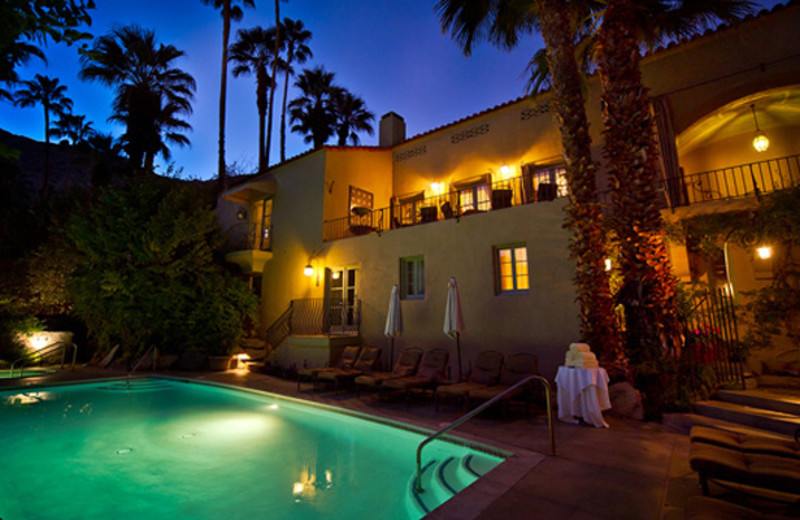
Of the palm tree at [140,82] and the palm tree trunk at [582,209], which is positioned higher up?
the palm tree at [140,82]

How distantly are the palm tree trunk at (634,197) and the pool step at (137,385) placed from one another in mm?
12495

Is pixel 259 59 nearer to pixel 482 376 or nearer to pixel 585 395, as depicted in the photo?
pixel 482 376

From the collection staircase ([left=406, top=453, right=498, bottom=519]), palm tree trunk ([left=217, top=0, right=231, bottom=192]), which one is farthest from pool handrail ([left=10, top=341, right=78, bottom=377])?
staircase ([left=406, top=453, right=498, bottom=519])

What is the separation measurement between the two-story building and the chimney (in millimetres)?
62

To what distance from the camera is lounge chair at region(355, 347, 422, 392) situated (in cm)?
885

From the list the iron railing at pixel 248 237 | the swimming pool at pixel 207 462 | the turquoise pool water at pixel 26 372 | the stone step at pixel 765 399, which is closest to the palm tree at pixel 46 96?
the iron railing at pixel 248 237

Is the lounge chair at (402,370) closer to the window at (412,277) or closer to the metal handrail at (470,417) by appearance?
the window at (412,277)

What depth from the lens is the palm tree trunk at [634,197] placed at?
281 inches

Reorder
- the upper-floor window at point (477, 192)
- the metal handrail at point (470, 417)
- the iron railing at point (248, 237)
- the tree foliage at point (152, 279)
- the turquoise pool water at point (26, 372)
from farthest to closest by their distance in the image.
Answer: the iron railing at point (248, 237), the tree foliage at point (152, 279), the upper-floor window at point (477, 192), the turquoise pool water at point (26, 372), the metal handrail at point (470, 417)

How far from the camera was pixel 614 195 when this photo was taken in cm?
779

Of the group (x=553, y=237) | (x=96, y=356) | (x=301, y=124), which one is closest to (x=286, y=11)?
(x=301, y=124)

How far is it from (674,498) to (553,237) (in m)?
6.05

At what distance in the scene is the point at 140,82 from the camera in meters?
19.2

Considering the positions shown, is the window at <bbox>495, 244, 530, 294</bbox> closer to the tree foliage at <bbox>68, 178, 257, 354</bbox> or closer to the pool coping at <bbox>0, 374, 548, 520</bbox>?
the pool coping at <bbox>0, 374, 548, 520</bbox>
